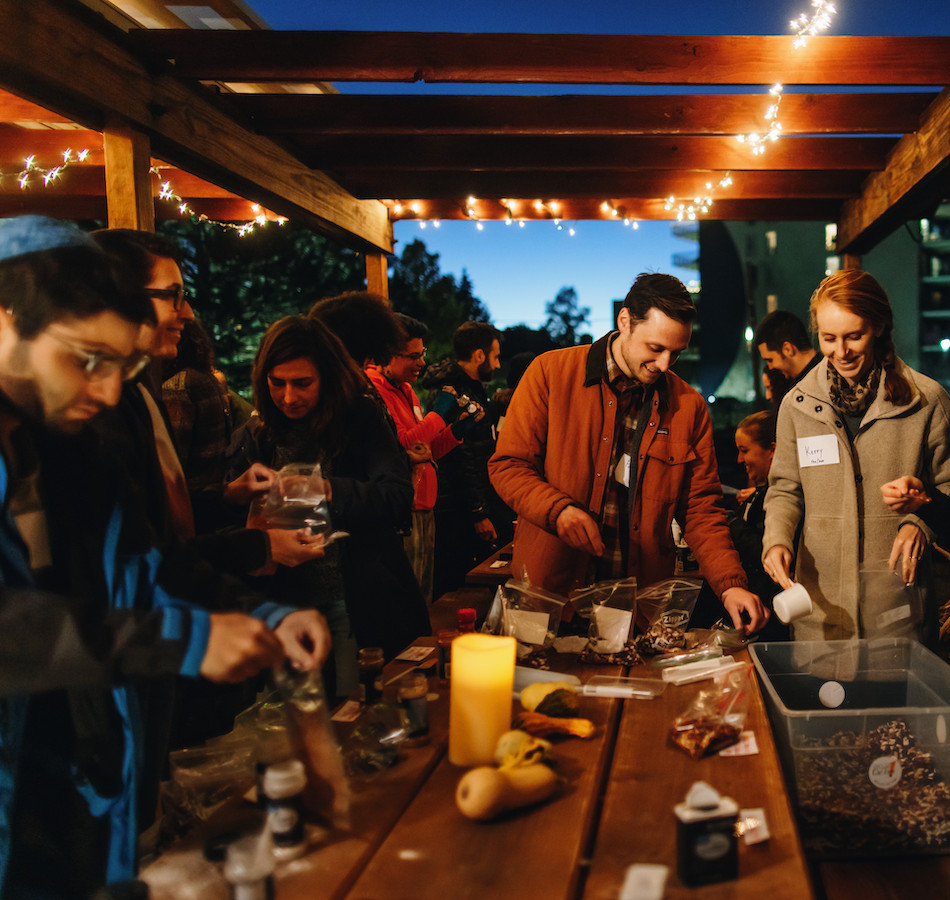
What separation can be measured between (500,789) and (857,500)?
151cm

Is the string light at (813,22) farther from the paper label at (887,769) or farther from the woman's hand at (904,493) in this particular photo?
the paper label at (887,769)

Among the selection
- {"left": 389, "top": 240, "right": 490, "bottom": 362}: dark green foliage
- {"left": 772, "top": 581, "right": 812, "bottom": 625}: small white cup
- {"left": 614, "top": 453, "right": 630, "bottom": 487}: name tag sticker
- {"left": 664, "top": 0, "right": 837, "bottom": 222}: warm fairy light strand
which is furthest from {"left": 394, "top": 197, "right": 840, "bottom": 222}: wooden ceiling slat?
{"left": 389, "top": 240, "right": 490, "bottom": 362}: dark green foliage

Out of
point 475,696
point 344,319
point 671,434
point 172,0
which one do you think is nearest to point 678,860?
point 475,696

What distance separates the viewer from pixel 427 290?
1647 cm

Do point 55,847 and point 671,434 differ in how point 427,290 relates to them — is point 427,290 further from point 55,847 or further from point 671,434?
point 55,847

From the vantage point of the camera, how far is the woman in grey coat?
2023 millimetres

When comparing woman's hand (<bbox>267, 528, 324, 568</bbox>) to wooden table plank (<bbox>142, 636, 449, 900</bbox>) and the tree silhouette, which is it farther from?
the tree silhouette

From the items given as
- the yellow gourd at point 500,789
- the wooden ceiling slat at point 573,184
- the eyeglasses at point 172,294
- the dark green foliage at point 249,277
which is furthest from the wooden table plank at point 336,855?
the dark green foliage at point 249,277

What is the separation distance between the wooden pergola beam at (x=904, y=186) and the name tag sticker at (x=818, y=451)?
194cm

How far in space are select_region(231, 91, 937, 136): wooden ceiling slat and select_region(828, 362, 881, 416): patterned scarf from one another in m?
1.94

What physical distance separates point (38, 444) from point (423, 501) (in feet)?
7.87

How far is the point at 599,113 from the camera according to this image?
11.7 feet

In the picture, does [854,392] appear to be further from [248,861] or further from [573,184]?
[573,184]

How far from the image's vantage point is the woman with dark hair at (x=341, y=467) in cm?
196
